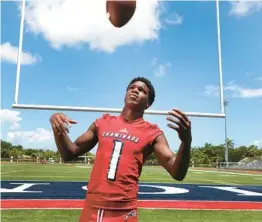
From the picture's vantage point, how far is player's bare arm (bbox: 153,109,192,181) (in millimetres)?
1809

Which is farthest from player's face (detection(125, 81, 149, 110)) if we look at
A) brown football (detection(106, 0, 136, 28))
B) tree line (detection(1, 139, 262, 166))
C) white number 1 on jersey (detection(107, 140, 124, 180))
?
tree line (detection(1, 139, 262, 166))

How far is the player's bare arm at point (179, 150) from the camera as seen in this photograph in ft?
5.93

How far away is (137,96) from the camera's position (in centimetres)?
218

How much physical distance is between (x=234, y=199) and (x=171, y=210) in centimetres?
239

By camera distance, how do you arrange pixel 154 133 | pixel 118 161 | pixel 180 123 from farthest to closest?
pixel 154 133
pixel 118 161
pixel 180 123

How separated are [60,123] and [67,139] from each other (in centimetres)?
14

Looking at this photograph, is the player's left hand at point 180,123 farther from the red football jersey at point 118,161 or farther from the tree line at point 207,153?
the tree line at point 207,153

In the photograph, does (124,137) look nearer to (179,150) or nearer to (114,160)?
(114,160)

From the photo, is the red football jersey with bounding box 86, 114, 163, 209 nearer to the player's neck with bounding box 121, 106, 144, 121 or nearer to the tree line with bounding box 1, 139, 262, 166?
the player's neck with bounding box 121, 106, 144, 121

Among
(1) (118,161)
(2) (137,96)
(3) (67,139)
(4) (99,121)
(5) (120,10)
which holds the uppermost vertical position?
(5) (120,10)

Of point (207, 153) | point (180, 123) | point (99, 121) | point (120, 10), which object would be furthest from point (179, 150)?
point (207, 153)

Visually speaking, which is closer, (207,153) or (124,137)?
(124,137)

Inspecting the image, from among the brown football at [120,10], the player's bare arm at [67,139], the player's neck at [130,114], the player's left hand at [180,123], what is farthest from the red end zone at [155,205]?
the player's left hand at [180,123]

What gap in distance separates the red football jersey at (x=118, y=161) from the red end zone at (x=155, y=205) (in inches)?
171
